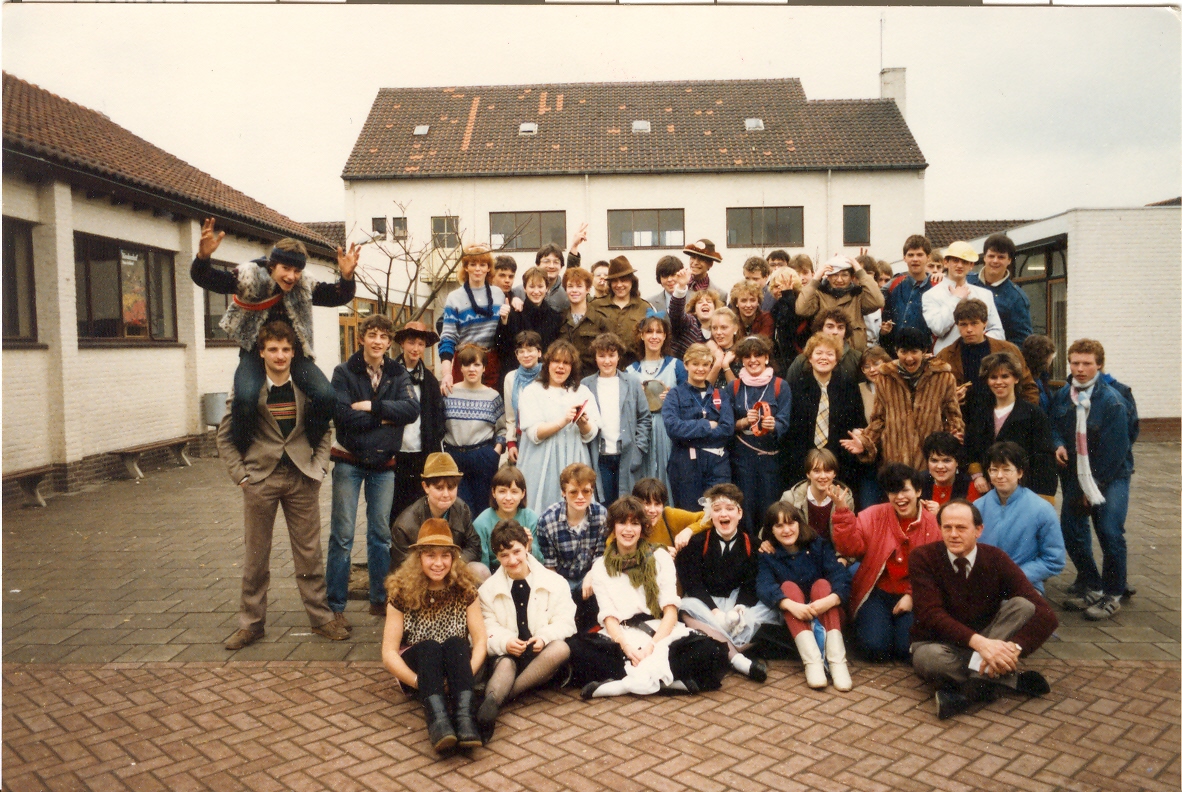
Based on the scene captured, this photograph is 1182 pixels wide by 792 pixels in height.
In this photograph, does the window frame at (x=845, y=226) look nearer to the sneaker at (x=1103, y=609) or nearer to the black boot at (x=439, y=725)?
the sneaker at (x=1103, y=609)

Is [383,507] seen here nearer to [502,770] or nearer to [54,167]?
[502,770]

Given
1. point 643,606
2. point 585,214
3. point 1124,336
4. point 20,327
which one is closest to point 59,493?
point 20,327

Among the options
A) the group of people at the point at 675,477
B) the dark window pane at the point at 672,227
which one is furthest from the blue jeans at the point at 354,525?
the dark window pane at the point at 672,227

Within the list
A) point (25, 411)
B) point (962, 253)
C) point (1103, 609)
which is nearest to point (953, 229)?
point (962, 253)

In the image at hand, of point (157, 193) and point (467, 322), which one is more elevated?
point (157, 193)

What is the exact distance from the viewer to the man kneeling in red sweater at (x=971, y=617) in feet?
13.3

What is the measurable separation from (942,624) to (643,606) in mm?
1625

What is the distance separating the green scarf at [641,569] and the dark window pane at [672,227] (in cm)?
2045

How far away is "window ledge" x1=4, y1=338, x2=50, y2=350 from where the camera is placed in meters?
8.69

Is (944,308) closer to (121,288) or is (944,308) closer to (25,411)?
(25,411)

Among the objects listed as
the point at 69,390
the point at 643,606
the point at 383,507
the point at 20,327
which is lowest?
the point at 643,606

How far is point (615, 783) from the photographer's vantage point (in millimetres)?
3324

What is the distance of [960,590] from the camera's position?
14.1 ft

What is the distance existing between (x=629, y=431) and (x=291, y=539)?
7.67 feet
